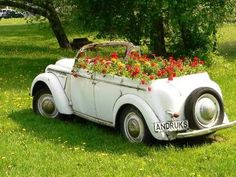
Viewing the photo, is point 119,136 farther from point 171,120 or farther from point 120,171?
point 120,171

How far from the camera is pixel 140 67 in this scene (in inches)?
316

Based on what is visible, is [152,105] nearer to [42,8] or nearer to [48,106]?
[48,106]

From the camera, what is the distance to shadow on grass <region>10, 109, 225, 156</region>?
7.67 metres

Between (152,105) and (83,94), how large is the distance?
1711mm

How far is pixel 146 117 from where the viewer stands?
24.5 feet

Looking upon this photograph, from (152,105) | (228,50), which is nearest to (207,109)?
(152,105)

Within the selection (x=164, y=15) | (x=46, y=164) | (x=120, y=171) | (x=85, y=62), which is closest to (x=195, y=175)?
(x=120, y=171)

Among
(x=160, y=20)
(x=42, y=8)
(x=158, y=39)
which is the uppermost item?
(x=42, y=8)

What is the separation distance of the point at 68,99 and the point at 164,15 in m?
7.77

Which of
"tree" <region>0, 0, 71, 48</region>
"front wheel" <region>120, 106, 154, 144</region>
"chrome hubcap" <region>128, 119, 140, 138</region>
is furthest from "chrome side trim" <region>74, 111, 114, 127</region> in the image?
"tree" <region>0, 0, 71, 48</region>

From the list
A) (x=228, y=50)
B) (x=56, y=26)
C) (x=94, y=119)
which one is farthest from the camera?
(x=228, y=50)

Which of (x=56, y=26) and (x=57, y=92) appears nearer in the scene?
(x=57, y=92)

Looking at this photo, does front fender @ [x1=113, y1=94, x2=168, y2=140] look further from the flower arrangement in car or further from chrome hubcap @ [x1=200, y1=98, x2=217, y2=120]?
chrome hubcap @ [x1=200, y1=98, x2=217, y2=120]

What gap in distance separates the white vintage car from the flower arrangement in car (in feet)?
0.32
